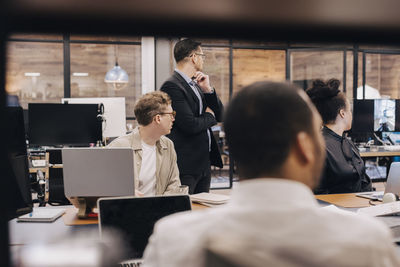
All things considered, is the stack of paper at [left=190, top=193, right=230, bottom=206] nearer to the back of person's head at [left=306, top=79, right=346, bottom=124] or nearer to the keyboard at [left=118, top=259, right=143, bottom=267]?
the keyboard at [left=118, top=259, right=143, bottom=267]

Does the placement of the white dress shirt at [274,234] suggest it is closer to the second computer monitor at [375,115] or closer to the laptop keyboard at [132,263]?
the laptop keyboard at [132,263]

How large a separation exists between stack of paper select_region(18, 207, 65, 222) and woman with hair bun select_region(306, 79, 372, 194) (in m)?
1.57

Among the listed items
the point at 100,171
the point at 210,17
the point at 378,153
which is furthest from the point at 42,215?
the point at 378,153

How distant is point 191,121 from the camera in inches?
103

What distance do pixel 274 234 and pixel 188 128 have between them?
6.81ft

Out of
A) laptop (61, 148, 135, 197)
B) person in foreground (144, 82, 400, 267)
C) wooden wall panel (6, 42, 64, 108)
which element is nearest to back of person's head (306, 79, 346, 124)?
laptop (61, 148, 135, 197)

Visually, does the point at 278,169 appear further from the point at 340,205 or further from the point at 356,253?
the point at 340,205

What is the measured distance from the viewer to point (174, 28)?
214mm

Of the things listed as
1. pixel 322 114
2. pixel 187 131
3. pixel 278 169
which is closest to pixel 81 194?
pixel 187 131

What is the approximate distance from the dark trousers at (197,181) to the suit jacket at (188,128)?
0.03 meters

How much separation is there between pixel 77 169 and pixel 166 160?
2.41ft

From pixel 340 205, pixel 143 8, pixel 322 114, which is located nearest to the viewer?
pixel 143 8

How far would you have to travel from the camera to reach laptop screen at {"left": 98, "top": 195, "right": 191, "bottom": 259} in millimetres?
1417

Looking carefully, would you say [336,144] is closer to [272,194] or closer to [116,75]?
[272,194]
